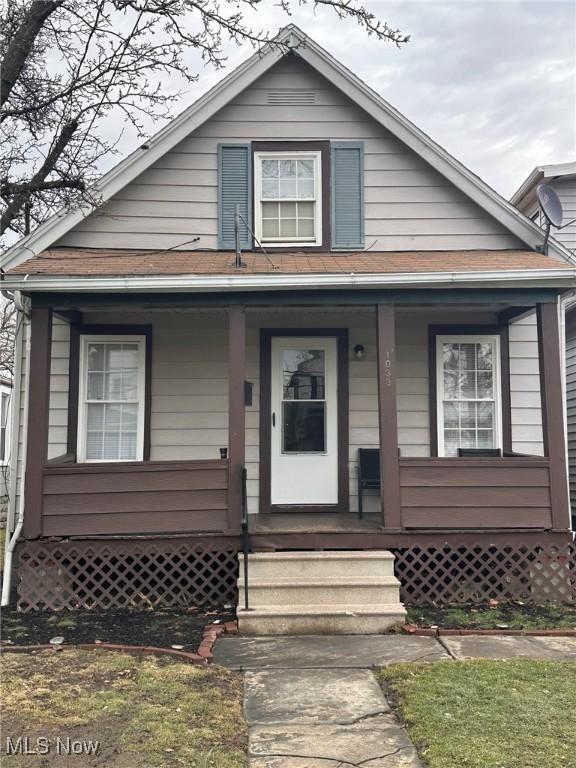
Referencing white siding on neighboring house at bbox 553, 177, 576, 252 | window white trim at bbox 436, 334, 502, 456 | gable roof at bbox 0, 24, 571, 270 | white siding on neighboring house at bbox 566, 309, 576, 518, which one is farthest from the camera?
white siding on neighboring house at bbox 553, 177, 576, 252

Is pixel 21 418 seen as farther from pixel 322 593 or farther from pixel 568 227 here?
pixel 568 227

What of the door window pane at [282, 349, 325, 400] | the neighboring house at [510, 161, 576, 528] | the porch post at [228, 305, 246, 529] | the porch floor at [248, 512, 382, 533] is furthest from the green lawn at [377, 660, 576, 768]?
the neighboring house at [510, 161, 576, 528]

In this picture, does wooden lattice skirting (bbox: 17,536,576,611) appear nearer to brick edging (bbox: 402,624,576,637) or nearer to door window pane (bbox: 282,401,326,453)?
brick edging (bbox: 402,624,576,637)

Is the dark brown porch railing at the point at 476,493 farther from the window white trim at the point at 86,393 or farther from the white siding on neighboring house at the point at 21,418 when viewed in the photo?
the white siding on neighboring house at the point at 21,418

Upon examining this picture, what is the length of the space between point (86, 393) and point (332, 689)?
480cm

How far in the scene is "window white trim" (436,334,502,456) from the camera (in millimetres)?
7895

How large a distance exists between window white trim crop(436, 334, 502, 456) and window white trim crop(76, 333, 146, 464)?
3.63 meters

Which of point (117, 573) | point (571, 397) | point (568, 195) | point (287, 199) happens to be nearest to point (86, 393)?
point (117, 573)

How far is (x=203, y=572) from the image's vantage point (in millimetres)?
6457

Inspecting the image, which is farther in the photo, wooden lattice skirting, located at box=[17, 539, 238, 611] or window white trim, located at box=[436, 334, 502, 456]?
window white trim, located at box=[436, 334, 502, 456]

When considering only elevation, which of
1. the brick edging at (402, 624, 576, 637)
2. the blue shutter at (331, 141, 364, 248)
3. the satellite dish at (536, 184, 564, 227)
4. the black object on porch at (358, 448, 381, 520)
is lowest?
the brick edging at (402, 624, 576, 637)

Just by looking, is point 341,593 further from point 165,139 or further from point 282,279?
point 165,139

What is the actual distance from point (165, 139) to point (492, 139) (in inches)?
423

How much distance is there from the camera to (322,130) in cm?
791
